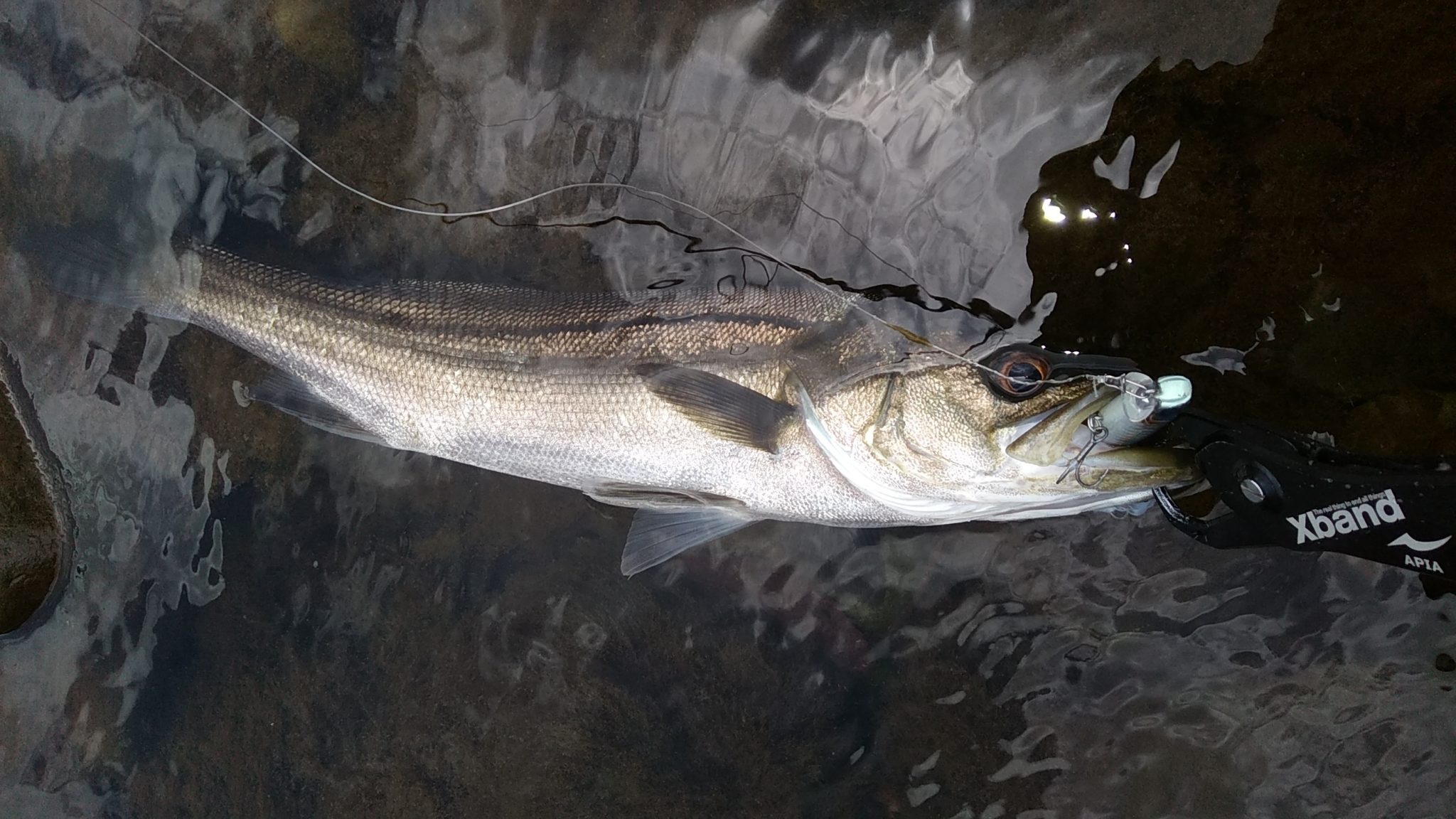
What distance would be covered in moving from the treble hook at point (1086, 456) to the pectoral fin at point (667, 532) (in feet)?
4.12

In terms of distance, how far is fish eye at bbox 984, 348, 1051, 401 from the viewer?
2.55 m

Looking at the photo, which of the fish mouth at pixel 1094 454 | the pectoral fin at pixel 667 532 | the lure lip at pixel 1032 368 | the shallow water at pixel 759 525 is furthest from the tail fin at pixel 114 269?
the fish mouth at pixel 1094 454

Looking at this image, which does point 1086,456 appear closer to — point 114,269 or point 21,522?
point 114,269

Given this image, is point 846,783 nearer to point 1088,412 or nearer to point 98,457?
point 1088,412

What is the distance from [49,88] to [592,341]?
3181 mm

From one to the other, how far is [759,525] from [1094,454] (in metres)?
1.52

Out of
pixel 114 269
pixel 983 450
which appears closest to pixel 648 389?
pixel 983 450

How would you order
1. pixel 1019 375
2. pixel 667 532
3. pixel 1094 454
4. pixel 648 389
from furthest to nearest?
pixel 667 532 → pixel 648 389 → pixel 1019 375 → pixel 1094 454

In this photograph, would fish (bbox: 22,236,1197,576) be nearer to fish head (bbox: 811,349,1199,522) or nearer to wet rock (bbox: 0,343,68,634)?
fish head (bbox: 811,349,1199,522)

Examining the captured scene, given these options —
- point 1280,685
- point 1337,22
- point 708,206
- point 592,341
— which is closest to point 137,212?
point 592,341

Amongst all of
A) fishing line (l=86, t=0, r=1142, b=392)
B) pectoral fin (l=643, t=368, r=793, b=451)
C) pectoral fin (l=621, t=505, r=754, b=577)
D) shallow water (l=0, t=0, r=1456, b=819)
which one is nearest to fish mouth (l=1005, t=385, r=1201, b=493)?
fishing line (l=86, t=0, r=1142, b=392)

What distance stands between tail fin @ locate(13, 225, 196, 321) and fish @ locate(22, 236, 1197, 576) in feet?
0.03

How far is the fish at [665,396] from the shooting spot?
2645mm

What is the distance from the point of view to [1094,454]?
245 centimetres
